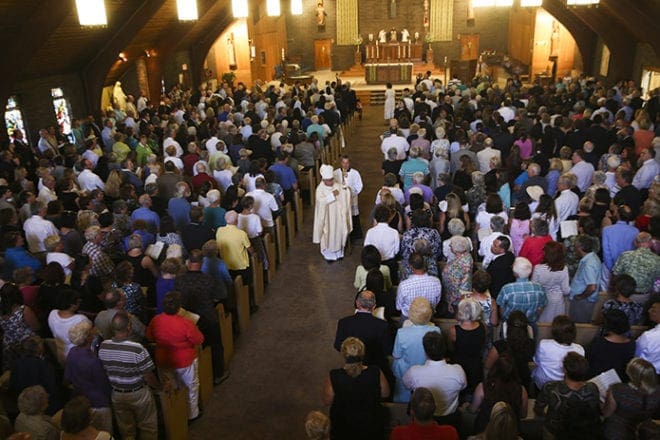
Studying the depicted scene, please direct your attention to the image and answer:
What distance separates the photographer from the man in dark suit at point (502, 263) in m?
5.53

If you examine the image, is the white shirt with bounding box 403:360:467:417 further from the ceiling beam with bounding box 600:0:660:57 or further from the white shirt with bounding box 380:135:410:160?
the ceiling beam with bounding box 600:0:660:57

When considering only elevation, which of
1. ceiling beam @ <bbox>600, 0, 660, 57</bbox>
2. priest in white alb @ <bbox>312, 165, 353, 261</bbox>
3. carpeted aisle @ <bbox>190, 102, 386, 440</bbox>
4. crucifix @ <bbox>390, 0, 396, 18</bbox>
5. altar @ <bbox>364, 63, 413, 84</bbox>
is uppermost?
crucifix @ <bbox>390, 0, 396, 18</bbox>

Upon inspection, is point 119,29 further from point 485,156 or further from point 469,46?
point 469,46

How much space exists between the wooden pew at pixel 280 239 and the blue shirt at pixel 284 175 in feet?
2.61

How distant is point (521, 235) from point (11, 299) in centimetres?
510

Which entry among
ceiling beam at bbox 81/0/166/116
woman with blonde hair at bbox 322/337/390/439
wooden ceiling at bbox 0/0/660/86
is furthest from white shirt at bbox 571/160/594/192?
ceiling beam at bbox 81/0/166/116

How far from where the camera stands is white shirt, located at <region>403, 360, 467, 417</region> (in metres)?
4.07

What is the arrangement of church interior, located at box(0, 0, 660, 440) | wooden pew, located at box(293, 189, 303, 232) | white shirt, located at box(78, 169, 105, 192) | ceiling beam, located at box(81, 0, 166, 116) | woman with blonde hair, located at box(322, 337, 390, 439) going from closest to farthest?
woman with blonde hair, located at box(322, 337, 390, 439), church interior, located at box(0, 0, 660, 440), white shirt, located at box(78, 169, 105, 192), wooden pew, located at box(293, 189, 303, 232), ceiling beam, located at box(81, 0, 166, 116)

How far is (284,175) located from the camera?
9508 mm

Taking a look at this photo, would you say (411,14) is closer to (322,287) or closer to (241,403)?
(322,287)

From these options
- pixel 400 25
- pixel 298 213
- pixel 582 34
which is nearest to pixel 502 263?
pixel 298 213

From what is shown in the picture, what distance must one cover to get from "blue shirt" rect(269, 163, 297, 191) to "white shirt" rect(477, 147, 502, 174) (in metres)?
3.02

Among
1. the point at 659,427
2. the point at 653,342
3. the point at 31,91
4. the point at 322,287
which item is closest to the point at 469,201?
the point at 322,287

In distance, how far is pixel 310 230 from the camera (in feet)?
33.2
